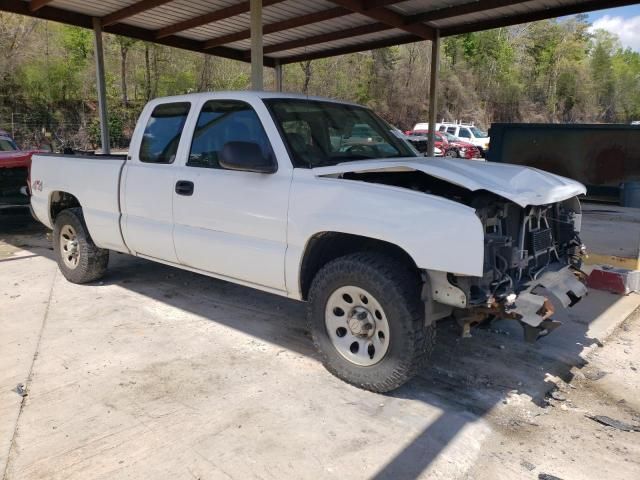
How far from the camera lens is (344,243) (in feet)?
12.8

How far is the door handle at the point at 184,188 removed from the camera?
451 cm

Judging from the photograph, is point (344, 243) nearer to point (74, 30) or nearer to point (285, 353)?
point (285, 353)

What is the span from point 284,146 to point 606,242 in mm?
6718

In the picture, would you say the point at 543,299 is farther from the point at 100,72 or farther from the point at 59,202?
the point at 100,72

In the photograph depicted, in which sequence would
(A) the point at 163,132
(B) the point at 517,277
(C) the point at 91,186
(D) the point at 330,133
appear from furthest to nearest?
(C) the point at 91,186 → (A) the point at 163,132 → (D) the point at 330,133 → (B) the point at 517,277

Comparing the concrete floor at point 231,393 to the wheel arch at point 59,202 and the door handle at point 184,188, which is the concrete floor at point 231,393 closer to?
the wheel arch at point 59,202

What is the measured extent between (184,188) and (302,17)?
733 cm

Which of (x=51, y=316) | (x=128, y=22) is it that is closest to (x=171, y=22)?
(x=128, y=22)

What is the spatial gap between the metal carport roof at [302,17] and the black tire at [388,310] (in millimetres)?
6871

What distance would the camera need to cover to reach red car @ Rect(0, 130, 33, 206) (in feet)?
29.5

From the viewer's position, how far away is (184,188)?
4566 millimetres

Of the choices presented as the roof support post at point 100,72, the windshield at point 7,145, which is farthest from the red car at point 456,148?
the windshield at point 7,145

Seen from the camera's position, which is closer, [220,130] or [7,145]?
[220,130]

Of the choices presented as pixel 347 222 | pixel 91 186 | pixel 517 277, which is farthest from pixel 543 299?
pixel 91 186
